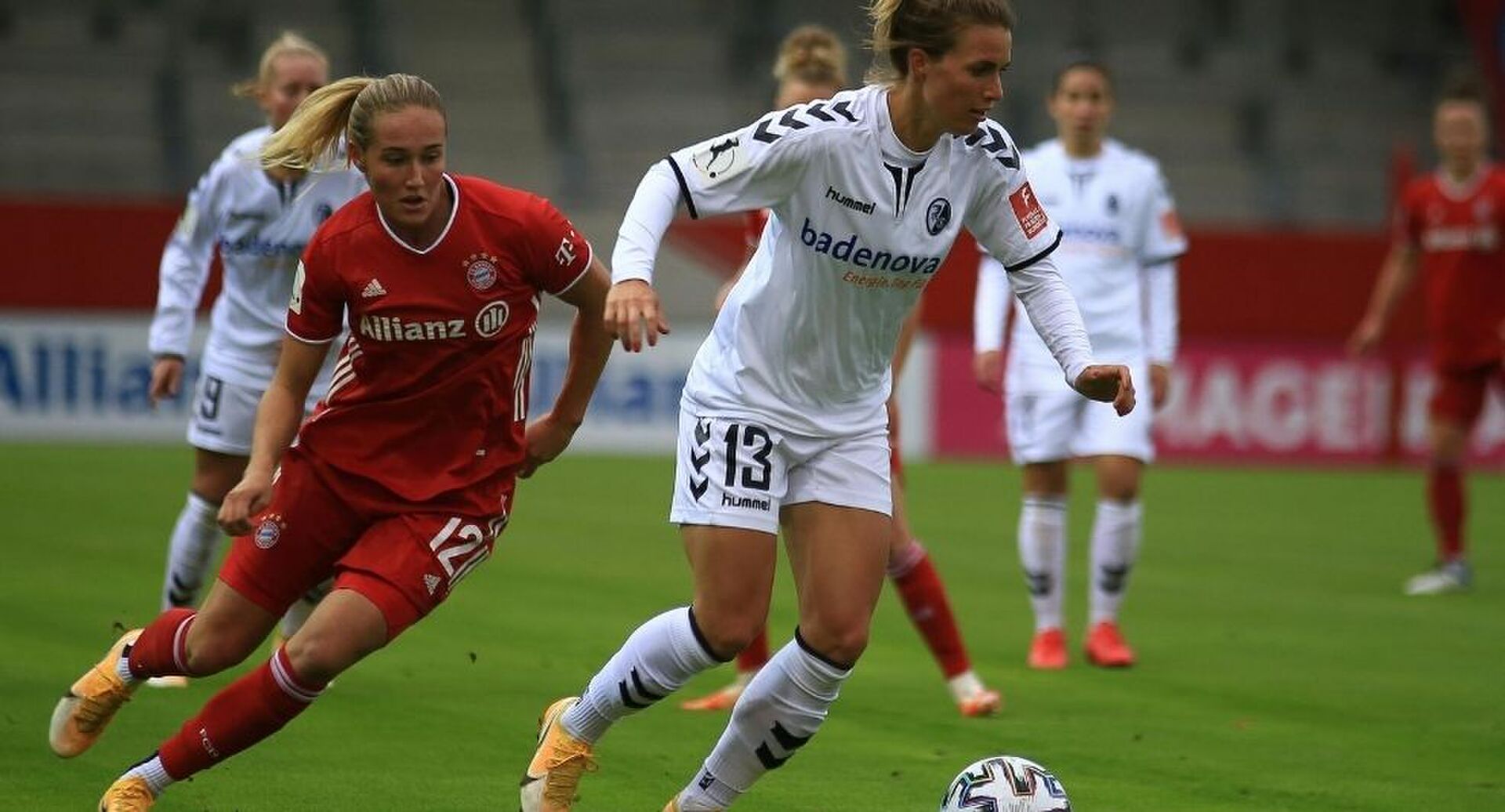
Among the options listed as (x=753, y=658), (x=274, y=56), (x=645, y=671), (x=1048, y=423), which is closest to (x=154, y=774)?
(x=645, y=671)

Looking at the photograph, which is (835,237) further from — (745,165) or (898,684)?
(898,684)

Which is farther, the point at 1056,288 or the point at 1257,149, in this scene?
the point at 1257,149

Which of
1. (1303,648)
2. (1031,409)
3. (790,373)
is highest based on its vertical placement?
(790,373)

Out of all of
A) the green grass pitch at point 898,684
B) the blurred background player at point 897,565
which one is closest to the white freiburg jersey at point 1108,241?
the green grass pitch at point 898,684

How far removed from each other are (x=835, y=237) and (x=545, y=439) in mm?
1057

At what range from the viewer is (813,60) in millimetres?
7496

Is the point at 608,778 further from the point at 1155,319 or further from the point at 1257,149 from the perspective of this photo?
the point at 1257,149

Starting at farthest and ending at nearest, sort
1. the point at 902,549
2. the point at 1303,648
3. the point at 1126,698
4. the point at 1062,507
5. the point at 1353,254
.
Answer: the point at 1353,254 < the point at 1303,648 < the point at 1062,507 < the point at 1126,698 < the point at 902,549

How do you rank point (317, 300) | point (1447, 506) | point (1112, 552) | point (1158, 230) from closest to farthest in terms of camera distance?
point (317, 300)
point (1112, 552)
point (1158, 230)
point (1447, 506)

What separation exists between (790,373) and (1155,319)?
4142 mm

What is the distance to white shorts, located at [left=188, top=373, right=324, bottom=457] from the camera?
26.0ft

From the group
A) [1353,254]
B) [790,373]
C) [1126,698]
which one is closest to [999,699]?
[1126,698]

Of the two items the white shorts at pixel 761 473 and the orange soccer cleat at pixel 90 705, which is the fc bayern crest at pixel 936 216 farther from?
the orange soccer cleat at pixel 90 705

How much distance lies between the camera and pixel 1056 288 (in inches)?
230
